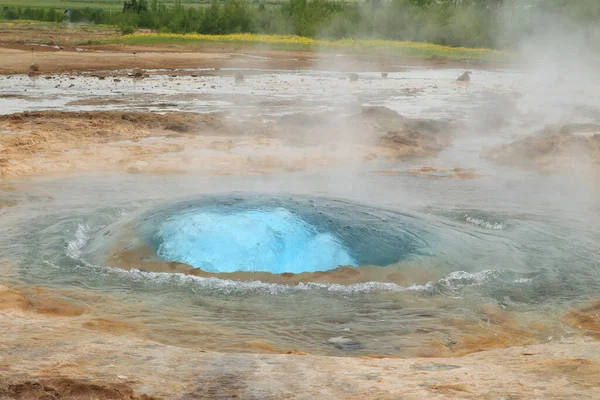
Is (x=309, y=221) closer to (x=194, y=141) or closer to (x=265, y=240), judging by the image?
(x=265, y=240)

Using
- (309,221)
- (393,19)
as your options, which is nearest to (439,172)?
(309,221)

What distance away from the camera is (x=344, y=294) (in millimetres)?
6488

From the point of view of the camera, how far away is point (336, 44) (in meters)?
39.8

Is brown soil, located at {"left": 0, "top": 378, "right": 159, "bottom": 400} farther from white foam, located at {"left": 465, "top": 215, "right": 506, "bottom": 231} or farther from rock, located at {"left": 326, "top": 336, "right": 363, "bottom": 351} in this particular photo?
white foam, located at {"left": 465, "top": 215, "right": 506, "bottom": 231}

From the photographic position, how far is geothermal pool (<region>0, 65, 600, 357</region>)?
5.82m

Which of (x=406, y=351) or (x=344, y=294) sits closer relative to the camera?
(x=406, y=351)

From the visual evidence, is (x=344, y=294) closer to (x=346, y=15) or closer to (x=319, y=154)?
(x=319, y=154)

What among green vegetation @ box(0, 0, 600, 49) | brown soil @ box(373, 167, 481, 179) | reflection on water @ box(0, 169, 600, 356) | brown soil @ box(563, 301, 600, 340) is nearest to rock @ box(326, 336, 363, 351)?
reflection on water @ box(0, 169, 600, 356)

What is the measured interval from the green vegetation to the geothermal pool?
12.4 m

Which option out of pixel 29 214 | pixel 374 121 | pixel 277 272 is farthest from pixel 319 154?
pixel 277 272

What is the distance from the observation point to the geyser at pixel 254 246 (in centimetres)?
682

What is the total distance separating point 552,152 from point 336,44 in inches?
1082

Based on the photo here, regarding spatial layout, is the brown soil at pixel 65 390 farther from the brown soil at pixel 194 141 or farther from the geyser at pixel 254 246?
the brown soil at pixel 194 141

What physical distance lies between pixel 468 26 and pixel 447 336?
99.5ft
